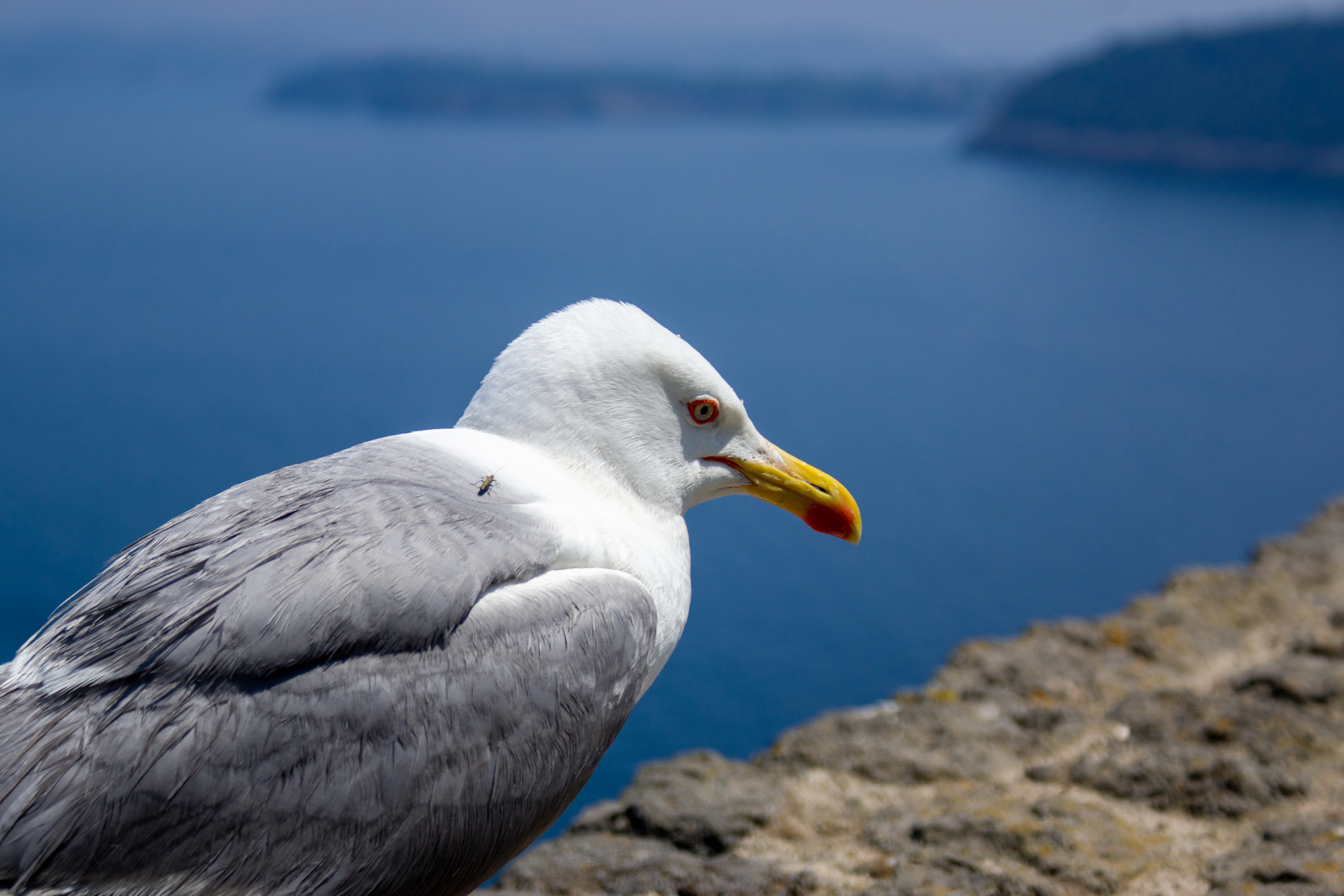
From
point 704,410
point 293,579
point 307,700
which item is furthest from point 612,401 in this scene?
point 307,700

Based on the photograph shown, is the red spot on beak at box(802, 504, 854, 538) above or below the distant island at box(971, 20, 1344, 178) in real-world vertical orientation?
below

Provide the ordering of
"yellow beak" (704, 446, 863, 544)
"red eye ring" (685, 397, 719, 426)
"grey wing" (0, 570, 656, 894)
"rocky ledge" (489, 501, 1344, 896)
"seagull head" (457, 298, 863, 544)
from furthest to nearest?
"rocky ledge" (489, 501, 1344, 896) < "yellow beak" (704, 446, 863, 544) < "red eye ring" (685, 397, 719, 426) < "seagull head" (457, 298, 863, 544) < "grey wing" (0, 570, 656, 894)

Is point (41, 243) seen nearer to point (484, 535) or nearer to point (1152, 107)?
point (484, 535)

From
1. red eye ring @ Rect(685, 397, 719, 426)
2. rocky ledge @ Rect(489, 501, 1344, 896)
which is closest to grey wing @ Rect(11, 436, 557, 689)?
red eye ring @ Rect(685, 397, 719, 426)

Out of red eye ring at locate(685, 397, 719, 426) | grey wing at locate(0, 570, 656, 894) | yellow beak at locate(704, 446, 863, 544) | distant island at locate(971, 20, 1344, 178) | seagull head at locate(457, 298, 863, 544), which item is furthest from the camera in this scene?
distant island at locate(971, 20, 1344, 178)

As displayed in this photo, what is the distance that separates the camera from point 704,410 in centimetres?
277

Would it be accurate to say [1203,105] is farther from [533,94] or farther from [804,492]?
[804,492]

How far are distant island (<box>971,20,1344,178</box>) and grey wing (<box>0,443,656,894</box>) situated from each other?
4349 cm

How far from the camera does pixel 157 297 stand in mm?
21234

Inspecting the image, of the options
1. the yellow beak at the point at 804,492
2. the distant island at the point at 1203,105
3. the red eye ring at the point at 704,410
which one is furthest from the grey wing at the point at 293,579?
the distant island at the point at 1203,105

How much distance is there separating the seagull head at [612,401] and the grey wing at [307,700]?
35cm

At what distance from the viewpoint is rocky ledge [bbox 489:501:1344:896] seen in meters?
3.08

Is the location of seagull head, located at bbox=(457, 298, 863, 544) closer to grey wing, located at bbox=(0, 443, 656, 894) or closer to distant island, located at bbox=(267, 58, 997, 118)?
grey wing, located at bbox=(0, 443, 656, 894)

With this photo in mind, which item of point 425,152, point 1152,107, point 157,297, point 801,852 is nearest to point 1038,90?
point 1152,107
